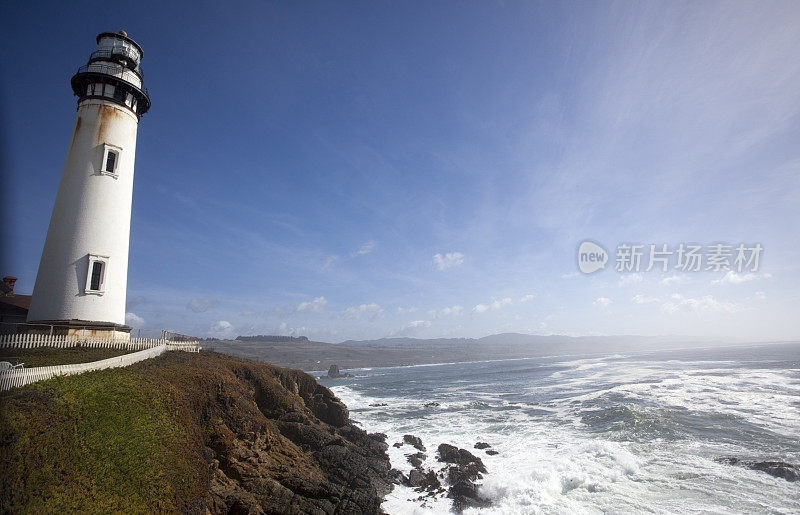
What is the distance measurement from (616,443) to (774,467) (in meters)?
7.97

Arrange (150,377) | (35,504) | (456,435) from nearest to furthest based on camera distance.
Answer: (35,504) → (150,377) → (456,435)

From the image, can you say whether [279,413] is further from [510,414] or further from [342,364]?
Answer: [342,364]

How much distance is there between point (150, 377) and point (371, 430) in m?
24.2

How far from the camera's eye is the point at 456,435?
106 feet

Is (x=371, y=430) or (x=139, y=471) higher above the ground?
(x=139, y=471)

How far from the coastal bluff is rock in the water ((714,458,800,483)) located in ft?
65.3

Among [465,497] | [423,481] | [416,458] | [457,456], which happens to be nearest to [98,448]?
[465,497]

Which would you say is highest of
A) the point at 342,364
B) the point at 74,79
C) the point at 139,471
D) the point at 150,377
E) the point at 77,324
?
the point at 74,79

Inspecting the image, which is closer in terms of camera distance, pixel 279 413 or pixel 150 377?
pixel 150 377

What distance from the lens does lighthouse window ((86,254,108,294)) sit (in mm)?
18922

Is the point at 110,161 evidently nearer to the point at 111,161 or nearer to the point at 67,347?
the point at 111,161

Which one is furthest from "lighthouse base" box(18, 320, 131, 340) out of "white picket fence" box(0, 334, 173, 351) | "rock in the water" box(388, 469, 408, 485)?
"rock in the water" box(388, 469, 408, 485)

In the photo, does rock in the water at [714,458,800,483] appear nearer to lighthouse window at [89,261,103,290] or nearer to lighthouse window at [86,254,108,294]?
lighthouse window at [86,254,108,294]

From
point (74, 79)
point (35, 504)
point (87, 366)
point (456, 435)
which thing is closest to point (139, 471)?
point (35, 504)
